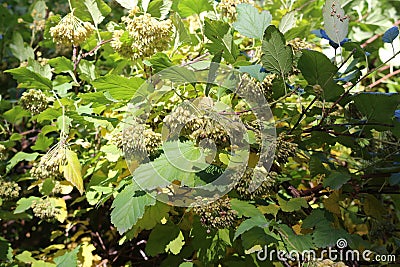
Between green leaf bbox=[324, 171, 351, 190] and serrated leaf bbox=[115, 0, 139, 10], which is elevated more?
serrated leaf bbox=[115, 0, 139, 10]

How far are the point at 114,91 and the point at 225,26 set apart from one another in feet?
0.79

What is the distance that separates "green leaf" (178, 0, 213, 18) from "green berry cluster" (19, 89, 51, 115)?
38 cm

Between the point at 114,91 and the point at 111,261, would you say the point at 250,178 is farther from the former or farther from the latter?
the point at 111,261

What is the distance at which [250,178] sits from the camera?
2.56ft

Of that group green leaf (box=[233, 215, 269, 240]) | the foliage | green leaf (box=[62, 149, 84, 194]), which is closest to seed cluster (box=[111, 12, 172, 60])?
the foliage

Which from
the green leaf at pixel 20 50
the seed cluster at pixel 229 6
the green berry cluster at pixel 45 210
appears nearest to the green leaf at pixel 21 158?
the green berry cluster at pixel 45 210

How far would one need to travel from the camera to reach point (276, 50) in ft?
2.53

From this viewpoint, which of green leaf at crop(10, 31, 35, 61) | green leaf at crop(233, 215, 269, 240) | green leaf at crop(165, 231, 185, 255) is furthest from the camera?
green leaf at crop(10, 31, 35, 61)

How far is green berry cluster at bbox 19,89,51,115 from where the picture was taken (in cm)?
102

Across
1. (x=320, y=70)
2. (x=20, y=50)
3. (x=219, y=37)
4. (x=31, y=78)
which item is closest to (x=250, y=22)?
(x=219, y=37)

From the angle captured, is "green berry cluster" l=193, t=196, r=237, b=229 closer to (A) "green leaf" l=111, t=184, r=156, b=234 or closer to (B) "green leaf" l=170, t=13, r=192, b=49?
(A) "green leaf" l=111, t=184, r=156, b=234

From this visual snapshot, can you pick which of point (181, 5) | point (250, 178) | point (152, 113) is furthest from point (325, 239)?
point (181, 5)

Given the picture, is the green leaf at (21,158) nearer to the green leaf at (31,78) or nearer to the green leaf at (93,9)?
the green leaf at (31,78)

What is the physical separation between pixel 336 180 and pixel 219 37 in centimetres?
34
